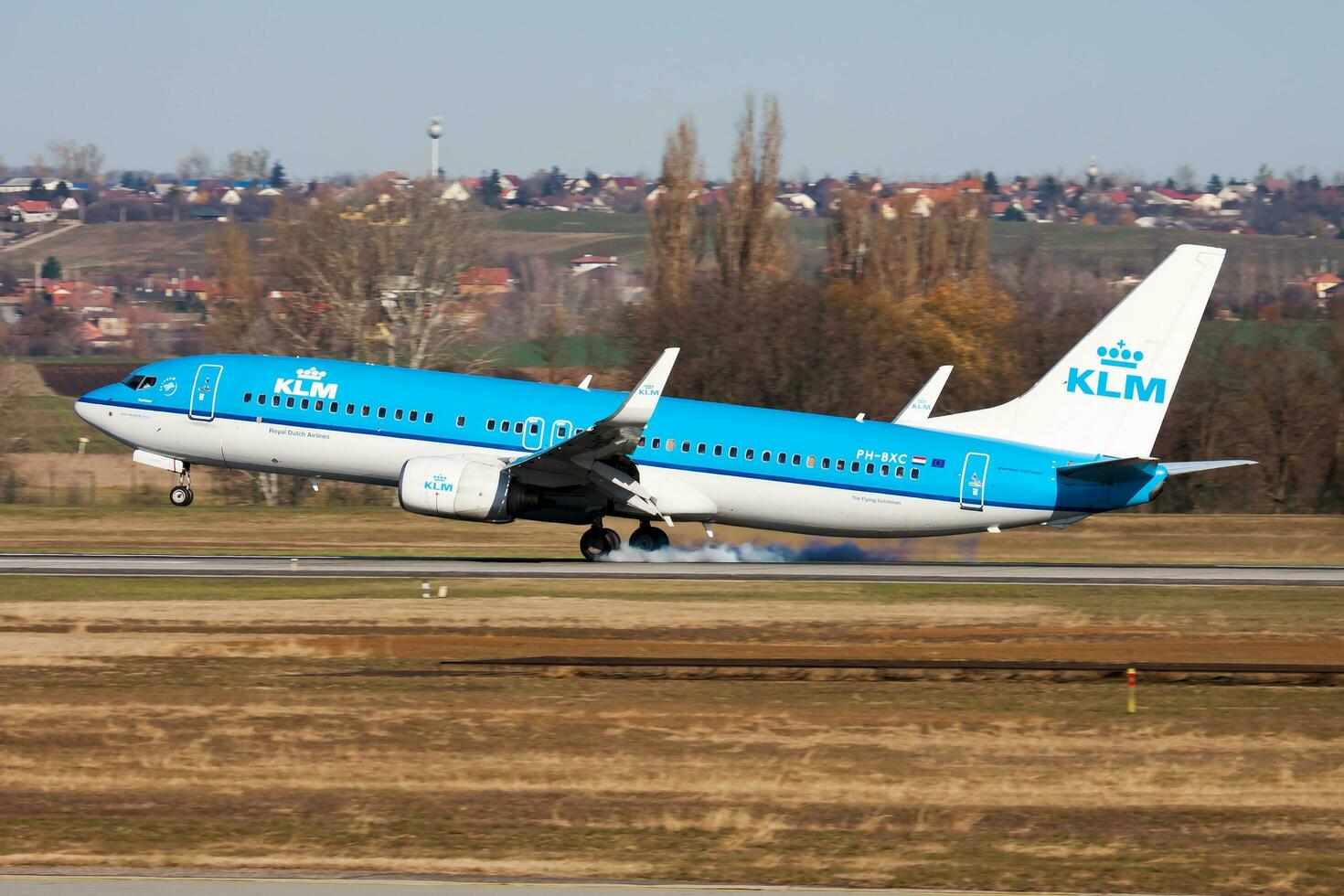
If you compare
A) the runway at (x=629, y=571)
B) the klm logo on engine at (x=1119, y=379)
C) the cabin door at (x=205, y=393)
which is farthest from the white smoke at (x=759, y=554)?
the cabin door at (x=205, y=393)

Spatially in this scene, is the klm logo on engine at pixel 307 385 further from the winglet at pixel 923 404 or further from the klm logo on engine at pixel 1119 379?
the klm logo on engine at pixel 1119 379

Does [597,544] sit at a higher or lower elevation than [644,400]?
lower

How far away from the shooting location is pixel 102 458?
8044cm

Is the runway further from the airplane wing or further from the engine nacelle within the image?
the airplane wing

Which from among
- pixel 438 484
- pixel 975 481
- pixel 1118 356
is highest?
pixel 1118 356

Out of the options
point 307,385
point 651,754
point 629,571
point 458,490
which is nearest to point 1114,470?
point 629,571

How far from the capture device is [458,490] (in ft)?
127

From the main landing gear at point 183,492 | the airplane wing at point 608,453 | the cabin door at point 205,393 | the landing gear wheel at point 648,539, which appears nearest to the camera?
the airplane wing at point 608,453

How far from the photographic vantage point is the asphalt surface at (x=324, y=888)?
49.3 ft

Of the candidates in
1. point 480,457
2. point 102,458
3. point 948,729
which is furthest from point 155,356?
point 948,729

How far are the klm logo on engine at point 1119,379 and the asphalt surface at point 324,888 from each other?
26.4m

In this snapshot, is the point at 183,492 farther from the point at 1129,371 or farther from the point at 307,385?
the point at 1129,371

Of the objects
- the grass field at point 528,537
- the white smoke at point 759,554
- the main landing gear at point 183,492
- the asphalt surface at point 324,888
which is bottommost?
the grass field at point 528,537

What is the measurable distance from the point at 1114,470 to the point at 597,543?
12.7 meters
